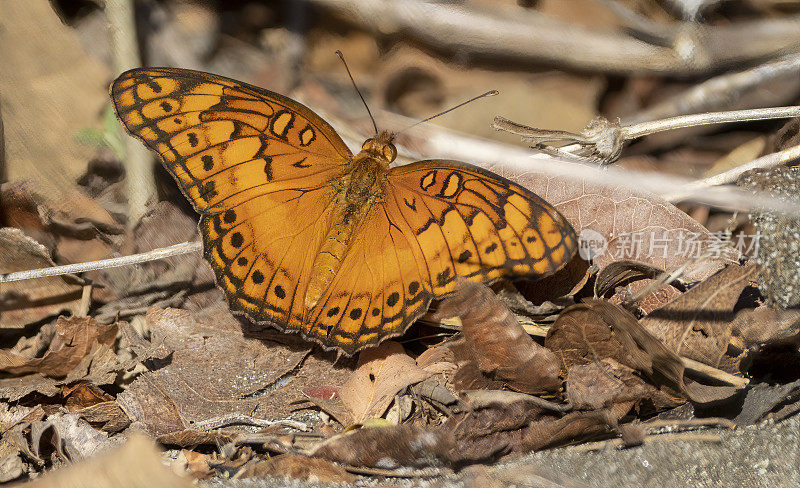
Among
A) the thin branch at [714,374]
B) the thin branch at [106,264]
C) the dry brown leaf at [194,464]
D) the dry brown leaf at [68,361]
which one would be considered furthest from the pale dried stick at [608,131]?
the dry brown leaf at [68,361]

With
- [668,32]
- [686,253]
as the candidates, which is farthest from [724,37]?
[686,253]

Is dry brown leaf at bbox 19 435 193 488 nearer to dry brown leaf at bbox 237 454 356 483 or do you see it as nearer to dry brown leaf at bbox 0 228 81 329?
dry brown leaf at bbox 237 454 356 483

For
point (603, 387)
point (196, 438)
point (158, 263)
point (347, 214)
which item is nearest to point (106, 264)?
point (158, 263)

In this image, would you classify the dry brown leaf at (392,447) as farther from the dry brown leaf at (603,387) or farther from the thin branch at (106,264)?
the thin branch at (106,264)

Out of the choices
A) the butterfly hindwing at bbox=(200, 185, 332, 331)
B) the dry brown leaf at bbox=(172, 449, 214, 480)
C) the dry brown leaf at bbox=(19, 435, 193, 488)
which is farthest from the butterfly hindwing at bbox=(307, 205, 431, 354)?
the dry brown leaf at bbox=(19, 435, 193, 488)

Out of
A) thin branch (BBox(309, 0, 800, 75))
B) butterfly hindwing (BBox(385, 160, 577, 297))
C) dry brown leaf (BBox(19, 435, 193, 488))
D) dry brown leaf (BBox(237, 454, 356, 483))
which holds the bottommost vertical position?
dry brown leaf (BBox(237, 454, 356, 483))
